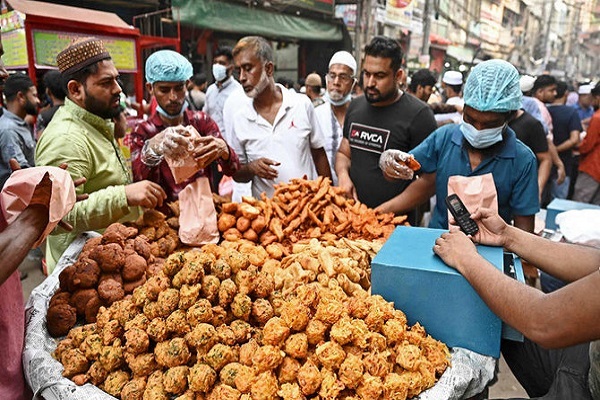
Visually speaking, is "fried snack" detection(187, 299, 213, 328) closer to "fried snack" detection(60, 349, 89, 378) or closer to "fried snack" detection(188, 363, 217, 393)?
"fried snack" detection(188, 363, 217, 393)

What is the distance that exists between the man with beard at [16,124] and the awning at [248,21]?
Result: 3.96m

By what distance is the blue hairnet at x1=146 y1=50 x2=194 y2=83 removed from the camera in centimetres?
247

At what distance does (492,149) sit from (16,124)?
4181mm

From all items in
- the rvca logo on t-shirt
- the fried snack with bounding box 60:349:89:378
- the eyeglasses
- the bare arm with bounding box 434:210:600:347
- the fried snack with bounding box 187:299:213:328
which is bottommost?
the fried snack with bounding box 60:349:89:378

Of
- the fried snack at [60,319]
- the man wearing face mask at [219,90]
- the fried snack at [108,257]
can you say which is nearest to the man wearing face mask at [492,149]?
the fried snack at [108,257]

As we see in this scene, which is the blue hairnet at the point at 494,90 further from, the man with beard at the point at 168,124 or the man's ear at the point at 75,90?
the man's ear at the point at 75,90

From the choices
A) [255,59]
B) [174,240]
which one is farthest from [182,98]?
[174,240]

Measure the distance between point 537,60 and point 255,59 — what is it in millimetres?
43821

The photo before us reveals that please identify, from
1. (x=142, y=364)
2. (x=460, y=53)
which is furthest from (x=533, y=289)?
(x=460, y=53)

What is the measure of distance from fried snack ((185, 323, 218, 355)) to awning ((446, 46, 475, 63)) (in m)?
26.3

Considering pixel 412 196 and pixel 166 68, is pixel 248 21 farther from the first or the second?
pixel 412 196

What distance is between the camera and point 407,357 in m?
1.31

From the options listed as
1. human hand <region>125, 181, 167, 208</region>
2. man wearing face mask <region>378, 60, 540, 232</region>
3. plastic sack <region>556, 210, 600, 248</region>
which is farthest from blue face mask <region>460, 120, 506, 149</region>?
human hand <region>125, 181, 167, 208</region>

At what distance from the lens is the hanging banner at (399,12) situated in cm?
1392
